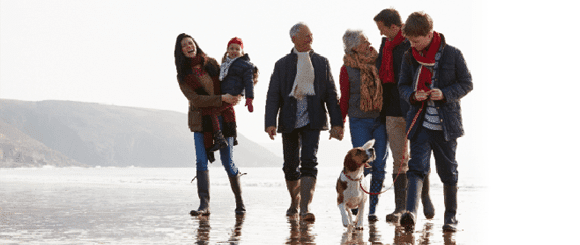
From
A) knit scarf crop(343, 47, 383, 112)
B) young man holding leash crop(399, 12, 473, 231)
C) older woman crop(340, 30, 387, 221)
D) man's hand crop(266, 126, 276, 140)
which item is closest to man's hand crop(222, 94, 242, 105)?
man's hand crop(266, 126, 276, 140)

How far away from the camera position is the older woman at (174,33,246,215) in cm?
644

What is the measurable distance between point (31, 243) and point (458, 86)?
11.3ft

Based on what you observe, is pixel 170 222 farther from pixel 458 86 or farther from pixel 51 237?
pixel 458 86

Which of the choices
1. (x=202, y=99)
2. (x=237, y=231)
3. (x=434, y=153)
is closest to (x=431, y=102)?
(x=434, y=153)

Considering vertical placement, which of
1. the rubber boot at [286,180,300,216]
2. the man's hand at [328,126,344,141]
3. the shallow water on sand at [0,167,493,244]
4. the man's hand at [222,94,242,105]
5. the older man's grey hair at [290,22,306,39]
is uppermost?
the older man's grey hair at [290,22,306,39]

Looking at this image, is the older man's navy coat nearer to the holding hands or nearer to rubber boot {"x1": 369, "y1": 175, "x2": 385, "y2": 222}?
rubber boot {"x1": 369, "y1": 175, "x2": 385, "y2": 222}

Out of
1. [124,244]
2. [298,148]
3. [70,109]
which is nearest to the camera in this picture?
[124,244]

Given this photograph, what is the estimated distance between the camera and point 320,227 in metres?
5.43

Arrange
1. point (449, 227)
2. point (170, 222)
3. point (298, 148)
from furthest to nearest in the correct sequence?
point (298, 148) < point (170, 222) < point (449, 227)

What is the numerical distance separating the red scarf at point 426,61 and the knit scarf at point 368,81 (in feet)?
2.54

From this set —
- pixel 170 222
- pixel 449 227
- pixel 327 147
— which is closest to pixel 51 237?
pixel 170 222

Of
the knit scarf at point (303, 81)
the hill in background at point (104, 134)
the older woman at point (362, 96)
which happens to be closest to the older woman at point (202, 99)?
the knit scarf at point (303, 81)

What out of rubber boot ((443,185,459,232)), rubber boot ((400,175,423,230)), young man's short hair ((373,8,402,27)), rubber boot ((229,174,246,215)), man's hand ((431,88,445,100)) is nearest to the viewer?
man's hand ((431,88,445,100))

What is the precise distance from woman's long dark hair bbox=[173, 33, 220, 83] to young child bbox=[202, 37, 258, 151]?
109mm
